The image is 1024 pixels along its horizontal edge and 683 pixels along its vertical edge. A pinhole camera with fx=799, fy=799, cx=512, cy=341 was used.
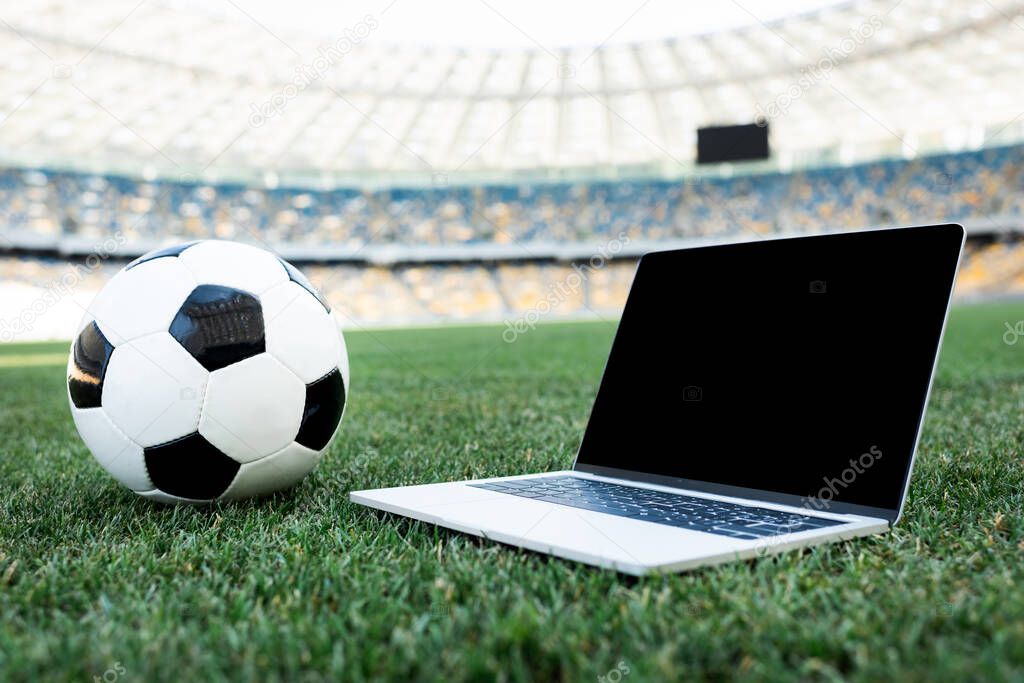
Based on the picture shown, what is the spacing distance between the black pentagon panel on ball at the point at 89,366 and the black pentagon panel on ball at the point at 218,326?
22 centimetres

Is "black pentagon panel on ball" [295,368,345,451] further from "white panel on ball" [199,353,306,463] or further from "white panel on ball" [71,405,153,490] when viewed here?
"white panel on ball" [71,405,153,490]

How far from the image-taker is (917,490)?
6.91ft

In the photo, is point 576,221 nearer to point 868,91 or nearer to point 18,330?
point 868,91

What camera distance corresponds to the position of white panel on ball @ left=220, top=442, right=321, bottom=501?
209 cm

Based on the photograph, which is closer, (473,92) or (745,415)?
(745,415)

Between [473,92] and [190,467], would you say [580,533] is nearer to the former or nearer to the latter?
[190,467]

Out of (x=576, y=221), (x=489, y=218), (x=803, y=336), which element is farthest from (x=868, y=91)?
(x=803, y=336)

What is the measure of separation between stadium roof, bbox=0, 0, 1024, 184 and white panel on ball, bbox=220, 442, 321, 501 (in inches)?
860

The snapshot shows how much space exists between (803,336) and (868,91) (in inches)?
1301

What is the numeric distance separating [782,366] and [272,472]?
52.7 inches

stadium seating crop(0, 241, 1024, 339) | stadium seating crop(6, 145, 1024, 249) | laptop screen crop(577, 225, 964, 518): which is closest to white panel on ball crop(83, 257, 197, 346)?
laptop screen crop(577, 225, 964, 518)

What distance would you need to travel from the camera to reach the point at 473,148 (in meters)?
34.5

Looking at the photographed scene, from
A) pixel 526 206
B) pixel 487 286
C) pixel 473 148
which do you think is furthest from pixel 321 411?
pixel 526 206

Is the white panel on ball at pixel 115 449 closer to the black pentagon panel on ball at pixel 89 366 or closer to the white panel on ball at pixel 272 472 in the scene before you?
the black pentagon panel on ball at pixel 89 366
